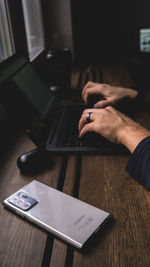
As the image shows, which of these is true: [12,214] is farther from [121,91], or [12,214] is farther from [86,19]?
[86,19]

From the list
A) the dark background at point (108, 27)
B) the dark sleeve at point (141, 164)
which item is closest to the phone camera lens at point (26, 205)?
the dark sleeve at point (141, 164)

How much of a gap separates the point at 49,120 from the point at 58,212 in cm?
55

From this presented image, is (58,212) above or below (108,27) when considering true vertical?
below

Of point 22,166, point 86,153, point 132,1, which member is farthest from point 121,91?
point 132,1

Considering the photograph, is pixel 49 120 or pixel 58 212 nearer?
pixel 58 212

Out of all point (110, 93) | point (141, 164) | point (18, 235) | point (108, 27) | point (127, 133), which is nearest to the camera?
point (18, 235)

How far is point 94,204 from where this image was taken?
575 millimetres

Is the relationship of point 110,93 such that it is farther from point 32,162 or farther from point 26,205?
point 26,205

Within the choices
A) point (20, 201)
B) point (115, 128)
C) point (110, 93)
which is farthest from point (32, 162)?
point (110, 93)

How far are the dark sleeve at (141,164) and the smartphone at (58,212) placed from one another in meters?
0.16

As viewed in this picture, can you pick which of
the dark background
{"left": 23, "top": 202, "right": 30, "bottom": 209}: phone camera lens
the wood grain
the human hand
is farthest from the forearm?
the dark background

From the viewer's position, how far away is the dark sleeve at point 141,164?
0.63 meters

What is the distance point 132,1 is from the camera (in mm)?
2551

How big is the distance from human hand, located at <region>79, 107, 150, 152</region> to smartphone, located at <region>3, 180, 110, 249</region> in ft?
0.85
